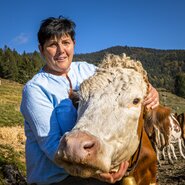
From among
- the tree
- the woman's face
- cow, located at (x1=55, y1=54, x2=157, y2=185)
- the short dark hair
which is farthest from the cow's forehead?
the tree

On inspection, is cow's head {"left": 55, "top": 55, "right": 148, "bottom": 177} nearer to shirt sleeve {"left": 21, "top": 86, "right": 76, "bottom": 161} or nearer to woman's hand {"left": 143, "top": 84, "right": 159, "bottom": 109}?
woman's hand {"left": 143, "top": 84, "right": 159, "bottom": 109}

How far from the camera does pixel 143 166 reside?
10.4 ft

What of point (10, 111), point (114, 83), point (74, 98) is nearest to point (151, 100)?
point (114, 83)

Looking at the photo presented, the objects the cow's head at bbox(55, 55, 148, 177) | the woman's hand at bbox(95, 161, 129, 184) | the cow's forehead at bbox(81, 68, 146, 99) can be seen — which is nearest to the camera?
the cow's head at bbox(55, 55, 148, 177)

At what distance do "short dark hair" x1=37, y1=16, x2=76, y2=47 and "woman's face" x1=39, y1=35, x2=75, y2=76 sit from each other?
39 mm

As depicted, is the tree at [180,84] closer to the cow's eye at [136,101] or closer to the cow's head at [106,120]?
the cow's head at [106,120]

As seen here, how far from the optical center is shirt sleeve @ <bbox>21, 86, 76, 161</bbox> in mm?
2814

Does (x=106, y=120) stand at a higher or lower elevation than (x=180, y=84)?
lower

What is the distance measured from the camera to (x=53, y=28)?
10.5ft

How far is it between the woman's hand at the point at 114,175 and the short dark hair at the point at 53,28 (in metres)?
1.29

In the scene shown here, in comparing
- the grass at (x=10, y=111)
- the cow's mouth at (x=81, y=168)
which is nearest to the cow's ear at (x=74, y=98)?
the cow's mouth at (x=81, y=168)

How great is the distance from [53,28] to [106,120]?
1.10 metres

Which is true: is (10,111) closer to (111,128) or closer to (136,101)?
(136,101)

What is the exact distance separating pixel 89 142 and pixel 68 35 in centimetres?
133
